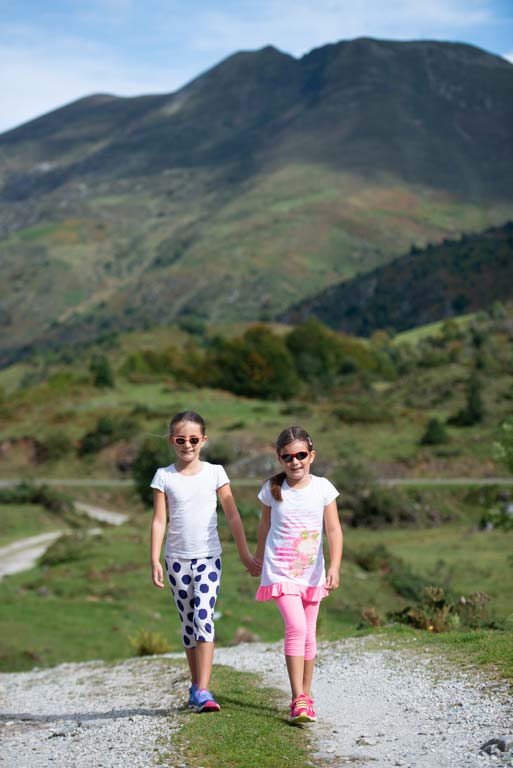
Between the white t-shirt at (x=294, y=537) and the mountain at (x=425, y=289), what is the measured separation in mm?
150056

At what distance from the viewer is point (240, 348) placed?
3369 inches

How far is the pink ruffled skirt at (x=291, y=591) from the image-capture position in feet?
27.3

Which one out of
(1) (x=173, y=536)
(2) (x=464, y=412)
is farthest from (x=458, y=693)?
(2) (x=464, y=412)

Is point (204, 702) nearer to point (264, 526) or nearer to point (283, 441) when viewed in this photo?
point (264, 526)

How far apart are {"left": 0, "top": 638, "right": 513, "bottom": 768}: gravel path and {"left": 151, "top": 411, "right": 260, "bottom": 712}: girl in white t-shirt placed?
2.20 ft

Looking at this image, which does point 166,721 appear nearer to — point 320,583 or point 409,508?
point 320,583

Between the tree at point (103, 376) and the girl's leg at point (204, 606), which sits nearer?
the girl's leg at point (204, 606)

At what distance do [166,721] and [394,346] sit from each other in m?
103

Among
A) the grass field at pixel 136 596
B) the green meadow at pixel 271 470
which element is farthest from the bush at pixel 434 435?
the grass field at pixel 136 596

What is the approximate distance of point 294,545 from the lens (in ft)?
27.5

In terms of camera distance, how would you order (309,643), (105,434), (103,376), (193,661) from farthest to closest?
(103,376) < (105,434) < (193,661) < (309,643)

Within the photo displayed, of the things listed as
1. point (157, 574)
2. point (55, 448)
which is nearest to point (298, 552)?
point (157, 574)

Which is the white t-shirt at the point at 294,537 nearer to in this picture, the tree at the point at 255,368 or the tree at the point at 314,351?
the tree at the point at 255,368

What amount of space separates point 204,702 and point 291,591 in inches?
50.3
